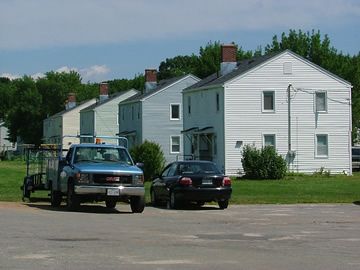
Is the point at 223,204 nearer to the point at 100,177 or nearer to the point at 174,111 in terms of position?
the point at 100,177

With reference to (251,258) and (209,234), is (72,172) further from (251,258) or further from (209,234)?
(251,258)

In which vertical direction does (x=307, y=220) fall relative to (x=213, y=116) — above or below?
below

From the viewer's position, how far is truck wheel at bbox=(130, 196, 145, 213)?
861 inches

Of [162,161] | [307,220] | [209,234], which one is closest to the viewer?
[209,234]

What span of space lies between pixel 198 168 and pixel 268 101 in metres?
27.3

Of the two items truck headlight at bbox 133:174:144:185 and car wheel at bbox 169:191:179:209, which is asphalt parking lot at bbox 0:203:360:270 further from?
truck headlight at bbox 133:174:144:185

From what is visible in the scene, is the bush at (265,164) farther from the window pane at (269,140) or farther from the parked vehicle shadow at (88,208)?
the parked vehicle shadow at (88,208)

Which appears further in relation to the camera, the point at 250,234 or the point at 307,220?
the point at 307,220

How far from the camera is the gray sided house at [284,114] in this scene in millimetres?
50156

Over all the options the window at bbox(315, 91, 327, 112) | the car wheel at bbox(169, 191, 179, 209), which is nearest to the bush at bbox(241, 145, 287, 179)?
the window at bbox(315, 91, 327, 112)

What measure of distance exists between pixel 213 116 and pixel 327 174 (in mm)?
8472

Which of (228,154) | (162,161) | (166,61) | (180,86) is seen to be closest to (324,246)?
(162,161)

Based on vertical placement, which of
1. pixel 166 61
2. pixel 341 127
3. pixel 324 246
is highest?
pixel 166 61

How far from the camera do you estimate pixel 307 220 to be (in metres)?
19.8
